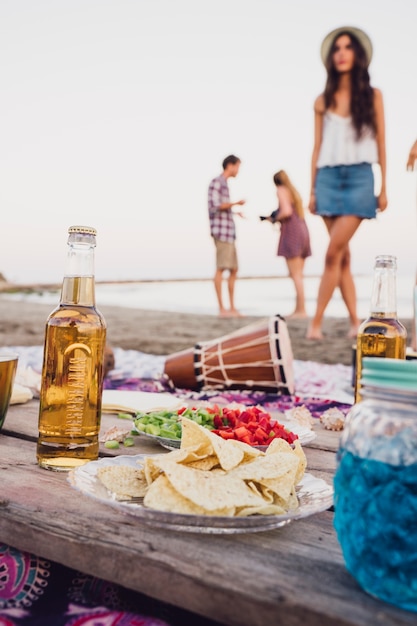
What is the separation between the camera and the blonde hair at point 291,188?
32.8ft

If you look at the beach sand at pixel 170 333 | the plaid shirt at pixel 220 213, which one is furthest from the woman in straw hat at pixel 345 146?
the plaid shirt at pixel 220 213

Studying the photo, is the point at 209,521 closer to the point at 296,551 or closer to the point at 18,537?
the point at 296,551

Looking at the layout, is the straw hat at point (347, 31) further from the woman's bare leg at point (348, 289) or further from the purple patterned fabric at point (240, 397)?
the purple patterned fabric at point (240, 397)

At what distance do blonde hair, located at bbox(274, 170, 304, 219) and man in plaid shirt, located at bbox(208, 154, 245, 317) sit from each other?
63 centimetres

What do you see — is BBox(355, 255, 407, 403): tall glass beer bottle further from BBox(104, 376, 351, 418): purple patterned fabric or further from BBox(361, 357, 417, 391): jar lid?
BBox(361, 357, 417, 391): jar lid

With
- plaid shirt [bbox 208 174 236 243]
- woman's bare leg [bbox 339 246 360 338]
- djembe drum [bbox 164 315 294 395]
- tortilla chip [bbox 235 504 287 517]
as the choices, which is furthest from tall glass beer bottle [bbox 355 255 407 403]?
plaid shirt [bbox 208 174 236 243]

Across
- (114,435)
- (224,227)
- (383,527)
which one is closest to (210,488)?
(383,527)

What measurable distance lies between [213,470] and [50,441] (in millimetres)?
418

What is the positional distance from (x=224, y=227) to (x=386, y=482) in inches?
371

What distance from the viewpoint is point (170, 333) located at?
7059 millimetres

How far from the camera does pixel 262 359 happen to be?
343 centimetres

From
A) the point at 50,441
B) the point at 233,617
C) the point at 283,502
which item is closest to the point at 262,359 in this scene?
the point at 50,441

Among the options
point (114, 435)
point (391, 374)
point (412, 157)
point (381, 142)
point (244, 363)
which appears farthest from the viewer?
point (381, 142)

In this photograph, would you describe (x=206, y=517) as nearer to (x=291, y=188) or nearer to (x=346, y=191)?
(x=346, y=191)
